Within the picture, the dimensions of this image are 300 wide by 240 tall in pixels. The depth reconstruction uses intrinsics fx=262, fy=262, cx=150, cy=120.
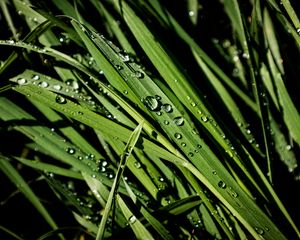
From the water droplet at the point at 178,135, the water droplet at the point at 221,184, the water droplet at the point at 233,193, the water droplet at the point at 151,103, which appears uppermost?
the water droplet at the point at 151,103

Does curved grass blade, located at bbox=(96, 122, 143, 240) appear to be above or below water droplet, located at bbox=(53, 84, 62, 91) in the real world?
below

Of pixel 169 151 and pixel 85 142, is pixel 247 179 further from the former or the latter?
pixel 85 142

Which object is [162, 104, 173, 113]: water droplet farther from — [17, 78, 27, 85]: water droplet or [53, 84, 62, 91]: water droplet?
[17, 78, 27, 85]: water droplet

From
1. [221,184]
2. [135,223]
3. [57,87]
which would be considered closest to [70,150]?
[57,87]

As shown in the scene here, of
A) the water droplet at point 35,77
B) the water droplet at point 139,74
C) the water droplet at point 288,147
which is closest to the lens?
the water droplet at point 139,74

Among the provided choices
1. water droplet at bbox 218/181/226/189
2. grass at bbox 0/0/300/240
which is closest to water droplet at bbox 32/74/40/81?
grass at bbox 0/0/300/240

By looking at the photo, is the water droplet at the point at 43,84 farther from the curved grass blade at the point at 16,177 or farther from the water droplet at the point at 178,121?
the water droplet at the point at 178,121

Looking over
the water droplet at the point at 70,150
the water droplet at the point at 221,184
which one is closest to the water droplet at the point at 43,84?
the water droplet at the point at 70,150
